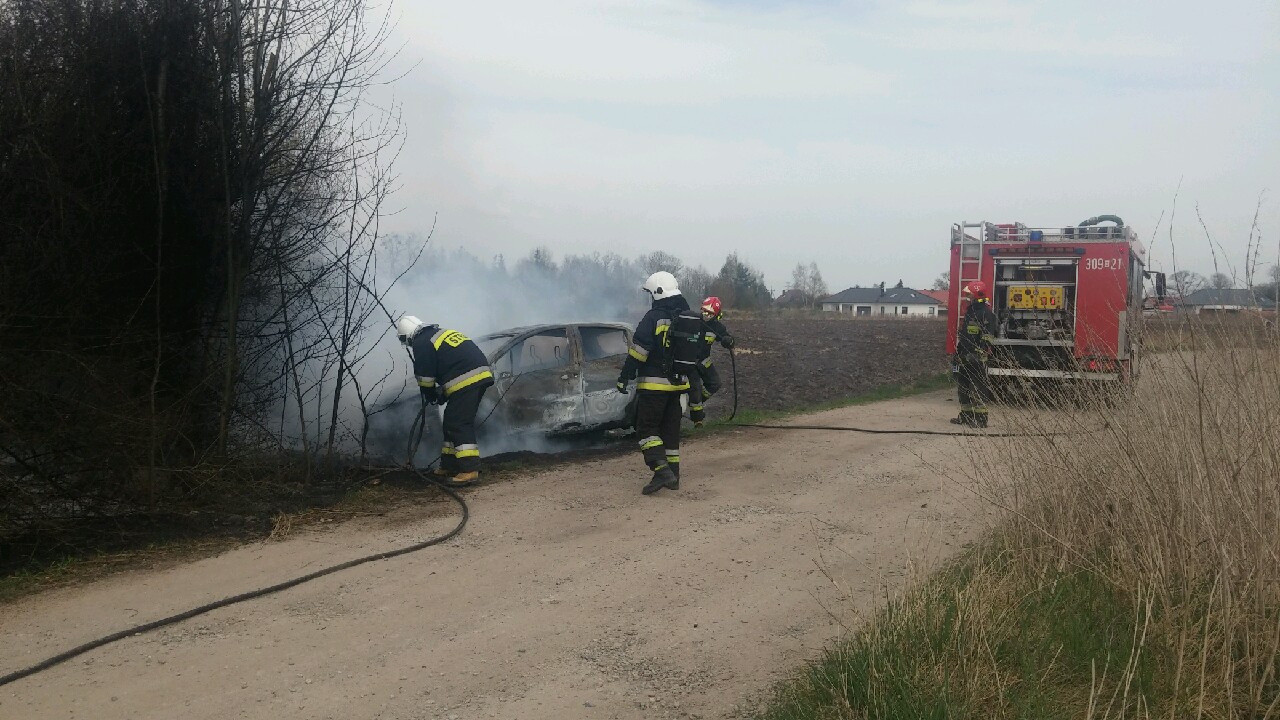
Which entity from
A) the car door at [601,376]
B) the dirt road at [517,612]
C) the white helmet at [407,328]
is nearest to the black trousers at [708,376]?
the car door at [601,376]

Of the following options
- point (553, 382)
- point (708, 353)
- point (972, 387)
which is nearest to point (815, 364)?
point (972, 387)

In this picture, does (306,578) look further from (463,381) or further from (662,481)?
(662,481)

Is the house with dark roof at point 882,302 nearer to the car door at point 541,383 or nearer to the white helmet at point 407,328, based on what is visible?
the car door at point 541,383

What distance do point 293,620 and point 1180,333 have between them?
194 inches

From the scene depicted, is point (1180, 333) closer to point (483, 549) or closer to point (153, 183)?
point (483, 549)

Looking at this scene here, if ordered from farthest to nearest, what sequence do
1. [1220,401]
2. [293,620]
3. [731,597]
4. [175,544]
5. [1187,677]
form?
[175,544] → [731,597] → [293,620] → [1220,401] → [1187,677]

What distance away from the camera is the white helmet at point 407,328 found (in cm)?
870

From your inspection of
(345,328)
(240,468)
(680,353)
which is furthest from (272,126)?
(680,353)

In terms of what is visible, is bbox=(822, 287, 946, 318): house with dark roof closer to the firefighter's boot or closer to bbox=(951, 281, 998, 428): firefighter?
bbox=(951, 281, 998, 428): firefighter

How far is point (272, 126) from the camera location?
764 centimetres

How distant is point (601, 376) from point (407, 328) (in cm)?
236

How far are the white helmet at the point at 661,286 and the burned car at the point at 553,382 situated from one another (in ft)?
5.60

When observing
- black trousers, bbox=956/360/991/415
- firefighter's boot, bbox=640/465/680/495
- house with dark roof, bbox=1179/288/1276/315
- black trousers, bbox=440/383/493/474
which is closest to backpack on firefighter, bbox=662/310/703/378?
firefighter's boot, bbox=640/465/680/495

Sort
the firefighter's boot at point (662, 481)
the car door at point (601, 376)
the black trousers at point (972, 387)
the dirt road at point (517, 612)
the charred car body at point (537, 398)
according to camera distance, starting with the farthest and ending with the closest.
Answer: the black trousers at point (972, 387)
the car door at point (601, 376)
the charred car body at point (537, 398)
the firefighter's boot at point (662, 481)
the dirt road at point (517, 612)
